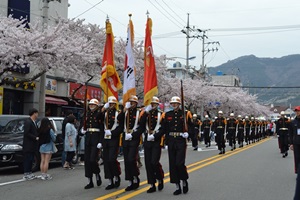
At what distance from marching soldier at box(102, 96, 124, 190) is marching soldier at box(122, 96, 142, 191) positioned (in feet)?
0.59

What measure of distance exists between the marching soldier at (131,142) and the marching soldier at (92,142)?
0.65 metres

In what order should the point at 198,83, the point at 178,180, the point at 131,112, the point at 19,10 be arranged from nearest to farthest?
the point at 178,180
the point at 131,112
the point at 19,10
the point at 198,83

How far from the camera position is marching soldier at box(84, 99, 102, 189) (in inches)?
393

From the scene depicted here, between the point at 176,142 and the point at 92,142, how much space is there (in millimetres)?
1965

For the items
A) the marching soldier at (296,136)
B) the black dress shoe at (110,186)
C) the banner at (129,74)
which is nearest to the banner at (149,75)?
the banner at (129,74)

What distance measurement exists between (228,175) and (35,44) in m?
9.50

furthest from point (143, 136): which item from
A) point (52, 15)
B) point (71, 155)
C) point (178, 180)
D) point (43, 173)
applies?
point (52, 15)

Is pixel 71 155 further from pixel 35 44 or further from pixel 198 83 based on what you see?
pixel 198 83

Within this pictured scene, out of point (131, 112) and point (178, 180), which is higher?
point (131, 112)

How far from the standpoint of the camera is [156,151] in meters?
9.65

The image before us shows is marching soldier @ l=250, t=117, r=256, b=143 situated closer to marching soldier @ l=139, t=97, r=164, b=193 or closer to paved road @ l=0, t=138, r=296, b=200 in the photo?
paved road @ l=0, t=138, r=296, b=200

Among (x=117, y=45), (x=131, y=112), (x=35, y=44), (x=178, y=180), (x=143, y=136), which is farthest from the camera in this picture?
(x=117, y=45)

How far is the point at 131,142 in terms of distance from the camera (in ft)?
32.2

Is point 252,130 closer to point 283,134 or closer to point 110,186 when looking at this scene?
point 283,134
